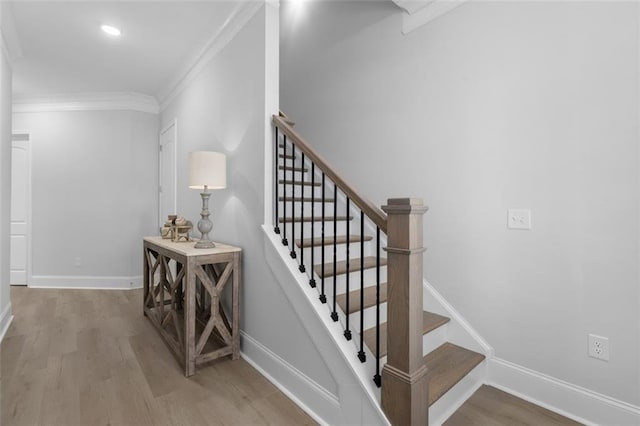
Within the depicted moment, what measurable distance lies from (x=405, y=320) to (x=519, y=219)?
3.63ft

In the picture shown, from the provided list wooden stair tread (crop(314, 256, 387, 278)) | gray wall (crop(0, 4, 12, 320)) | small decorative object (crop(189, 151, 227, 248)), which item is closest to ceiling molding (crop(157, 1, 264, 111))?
small decorative object (crop(189, 151, 227, 248))

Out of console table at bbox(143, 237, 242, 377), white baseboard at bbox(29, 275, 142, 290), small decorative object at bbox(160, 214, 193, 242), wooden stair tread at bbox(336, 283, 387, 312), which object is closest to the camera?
wooden stair tread at bbox(336, 283, 387, 312)

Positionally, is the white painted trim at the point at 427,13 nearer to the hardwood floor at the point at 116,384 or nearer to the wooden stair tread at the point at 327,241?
the wooden stair tread at the point at 327,241

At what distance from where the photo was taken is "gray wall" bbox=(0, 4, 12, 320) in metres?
2.81

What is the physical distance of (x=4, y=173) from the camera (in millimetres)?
2941

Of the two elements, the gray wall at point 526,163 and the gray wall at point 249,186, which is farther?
the gray wall at point 249,186

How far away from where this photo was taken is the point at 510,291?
6.55 feet

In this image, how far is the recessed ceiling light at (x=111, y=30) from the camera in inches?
109

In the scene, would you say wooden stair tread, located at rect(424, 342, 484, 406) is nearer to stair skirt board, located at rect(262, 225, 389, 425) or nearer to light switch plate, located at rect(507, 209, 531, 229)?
stair skirt board, located at rect(262, 225, 389, 425)

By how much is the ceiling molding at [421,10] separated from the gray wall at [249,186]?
111cm

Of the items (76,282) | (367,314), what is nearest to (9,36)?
(76,282)

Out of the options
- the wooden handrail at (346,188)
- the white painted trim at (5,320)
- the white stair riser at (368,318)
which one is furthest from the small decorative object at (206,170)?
the white painted trim at (5,320)

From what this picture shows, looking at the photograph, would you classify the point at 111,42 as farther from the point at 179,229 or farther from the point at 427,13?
the point at 427,13

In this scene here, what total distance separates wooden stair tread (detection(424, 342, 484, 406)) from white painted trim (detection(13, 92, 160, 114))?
187 inches
